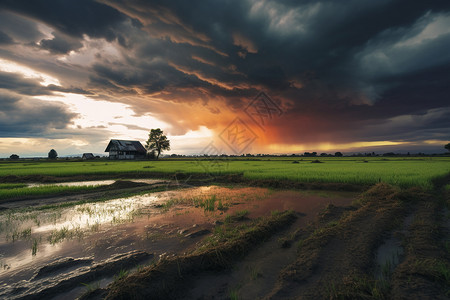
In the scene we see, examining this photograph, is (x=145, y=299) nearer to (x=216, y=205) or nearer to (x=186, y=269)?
(x=186, y=269)

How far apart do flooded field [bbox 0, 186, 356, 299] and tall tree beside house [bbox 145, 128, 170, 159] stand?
198 ft

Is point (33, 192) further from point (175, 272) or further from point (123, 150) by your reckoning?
point (123, 150)

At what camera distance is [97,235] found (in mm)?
5246

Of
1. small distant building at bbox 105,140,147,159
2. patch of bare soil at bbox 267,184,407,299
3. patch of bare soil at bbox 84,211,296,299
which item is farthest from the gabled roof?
patch of bare soil at bbox 267,184,407,299

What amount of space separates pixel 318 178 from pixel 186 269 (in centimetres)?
1288

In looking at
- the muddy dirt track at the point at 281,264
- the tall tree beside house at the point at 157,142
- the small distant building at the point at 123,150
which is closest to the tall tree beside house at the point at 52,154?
the small distant building at the point at 123,150

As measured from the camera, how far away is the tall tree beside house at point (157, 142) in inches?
2601

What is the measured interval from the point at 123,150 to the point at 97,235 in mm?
59495

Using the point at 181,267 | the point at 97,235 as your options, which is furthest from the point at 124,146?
the point at 181,267

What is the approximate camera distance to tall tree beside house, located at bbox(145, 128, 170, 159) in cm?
6606

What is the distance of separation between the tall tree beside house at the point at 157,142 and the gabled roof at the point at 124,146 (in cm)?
293

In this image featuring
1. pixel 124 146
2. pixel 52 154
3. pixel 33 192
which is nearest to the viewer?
pixel 33 192

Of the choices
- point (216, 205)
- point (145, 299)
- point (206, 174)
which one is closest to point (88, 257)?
point (145, 299)

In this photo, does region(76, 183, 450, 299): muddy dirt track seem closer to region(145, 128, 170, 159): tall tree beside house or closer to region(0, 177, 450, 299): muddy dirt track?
region(0, 177, 450, 299): muddy dirt track
